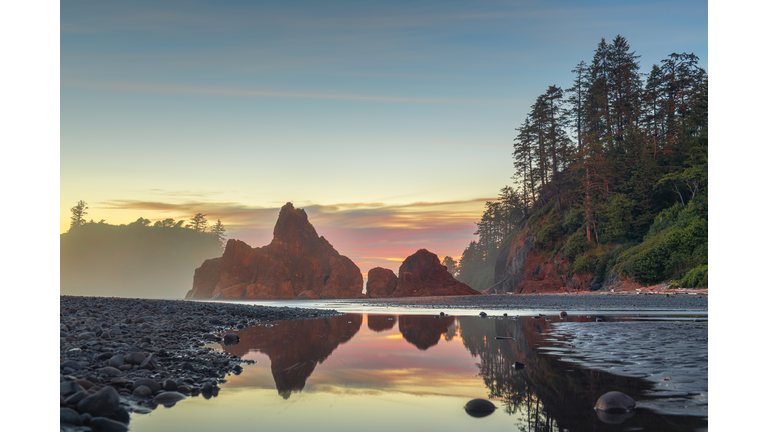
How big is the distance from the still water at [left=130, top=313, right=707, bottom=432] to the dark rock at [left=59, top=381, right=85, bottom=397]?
2.22 feet

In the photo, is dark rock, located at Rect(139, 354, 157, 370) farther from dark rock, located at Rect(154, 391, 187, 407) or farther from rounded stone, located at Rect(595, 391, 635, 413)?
rounded stone, located at Rect(595, 391, 635, 413)

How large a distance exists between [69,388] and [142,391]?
0.77m

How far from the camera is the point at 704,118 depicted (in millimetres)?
47156

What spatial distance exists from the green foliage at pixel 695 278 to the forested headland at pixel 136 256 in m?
152

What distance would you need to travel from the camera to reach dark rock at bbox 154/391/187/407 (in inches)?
191

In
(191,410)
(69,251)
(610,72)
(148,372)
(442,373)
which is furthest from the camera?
(69,251)

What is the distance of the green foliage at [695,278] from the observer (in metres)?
27.1

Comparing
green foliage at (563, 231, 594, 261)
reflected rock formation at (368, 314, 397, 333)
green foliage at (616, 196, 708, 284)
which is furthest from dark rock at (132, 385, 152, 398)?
green foliage at (563, 231, 594, 261)

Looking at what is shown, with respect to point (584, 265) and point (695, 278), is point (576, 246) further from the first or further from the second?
point (695, 278)

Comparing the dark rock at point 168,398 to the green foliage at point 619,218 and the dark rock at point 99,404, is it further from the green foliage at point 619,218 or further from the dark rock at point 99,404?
the green foliage at point 619,218

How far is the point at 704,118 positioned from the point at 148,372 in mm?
55822

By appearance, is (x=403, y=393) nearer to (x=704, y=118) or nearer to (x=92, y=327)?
(x=92, y=327)

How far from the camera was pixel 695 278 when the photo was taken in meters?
27.8
